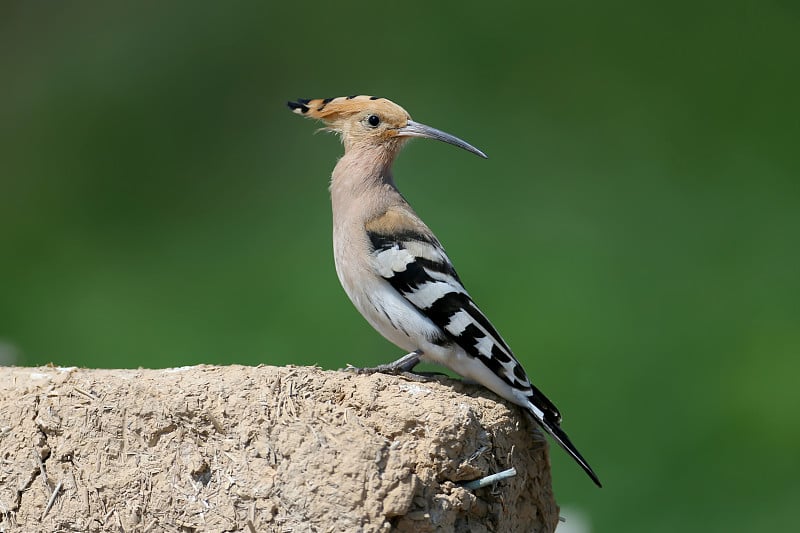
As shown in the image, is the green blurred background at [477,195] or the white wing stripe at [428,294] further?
the green blurred background at [477,195]

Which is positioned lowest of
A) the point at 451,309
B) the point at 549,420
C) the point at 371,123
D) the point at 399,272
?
the point at 549,420

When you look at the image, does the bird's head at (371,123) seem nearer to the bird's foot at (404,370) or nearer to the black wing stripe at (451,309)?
the black wing stripe at (451,309)

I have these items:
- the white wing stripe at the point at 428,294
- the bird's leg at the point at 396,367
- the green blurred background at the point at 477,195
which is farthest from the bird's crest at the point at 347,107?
the green blurred background at the point at 477,195

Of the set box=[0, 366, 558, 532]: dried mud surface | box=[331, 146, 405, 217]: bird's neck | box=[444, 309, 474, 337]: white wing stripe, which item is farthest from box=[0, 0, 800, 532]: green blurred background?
box=[0, 366, 558, 532]: dried mud surface

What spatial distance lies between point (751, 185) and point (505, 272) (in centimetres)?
176

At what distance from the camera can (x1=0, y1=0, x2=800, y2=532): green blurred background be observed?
22.1 ft

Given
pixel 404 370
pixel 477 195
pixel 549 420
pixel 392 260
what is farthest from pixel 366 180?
pixel 477 195

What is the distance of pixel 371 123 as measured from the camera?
11.3 feet

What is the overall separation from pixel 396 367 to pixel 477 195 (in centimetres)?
502

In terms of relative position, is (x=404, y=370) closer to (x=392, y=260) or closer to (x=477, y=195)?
(x=392, y=260)

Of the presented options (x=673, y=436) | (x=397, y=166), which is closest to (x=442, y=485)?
(x=673, y=436)

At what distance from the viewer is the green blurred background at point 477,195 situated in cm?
672

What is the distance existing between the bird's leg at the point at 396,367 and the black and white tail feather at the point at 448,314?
1.2 inches

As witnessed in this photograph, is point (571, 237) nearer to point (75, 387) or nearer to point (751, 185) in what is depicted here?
point (751, 185)
